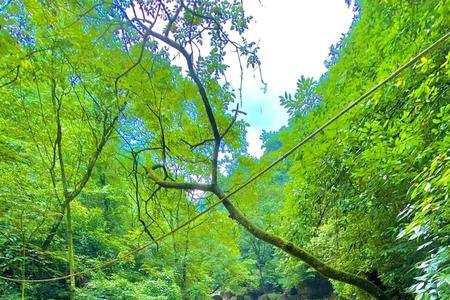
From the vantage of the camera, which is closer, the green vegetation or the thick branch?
the green vegetation

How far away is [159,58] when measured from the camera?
93.9 inches

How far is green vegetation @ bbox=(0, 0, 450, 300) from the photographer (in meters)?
1.93

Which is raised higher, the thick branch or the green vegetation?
the green vegetation

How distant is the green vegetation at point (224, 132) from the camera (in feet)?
6.34

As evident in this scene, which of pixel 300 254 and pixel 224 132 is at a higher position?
pixel 224 132

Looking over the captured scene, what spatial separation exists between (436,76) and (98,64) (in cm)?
230

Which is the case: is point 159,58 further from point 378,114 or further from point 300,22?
point 378,114

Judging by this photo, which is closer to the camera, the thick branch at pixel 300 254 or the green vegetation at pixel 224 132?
the green vegetation at pixel 224 132

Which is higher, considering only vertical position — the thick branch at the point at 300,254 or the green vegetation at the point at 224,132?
the green vegetation at the point at 224,132

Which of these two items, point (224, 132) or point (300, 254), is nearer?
point (300, 254)

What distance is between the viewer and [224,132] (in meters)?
2.26

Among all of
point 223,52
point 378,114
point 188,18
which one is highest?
point 188,18

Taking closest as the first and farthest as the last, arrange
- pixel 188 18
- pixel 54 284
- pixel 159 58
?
1. pixel 188 18
2. pixel 159 58
3. pixel 54 284

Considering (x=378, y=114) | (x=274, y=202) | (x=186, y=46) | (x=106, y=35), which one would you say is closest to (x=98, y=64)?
(x=106, y=35)
